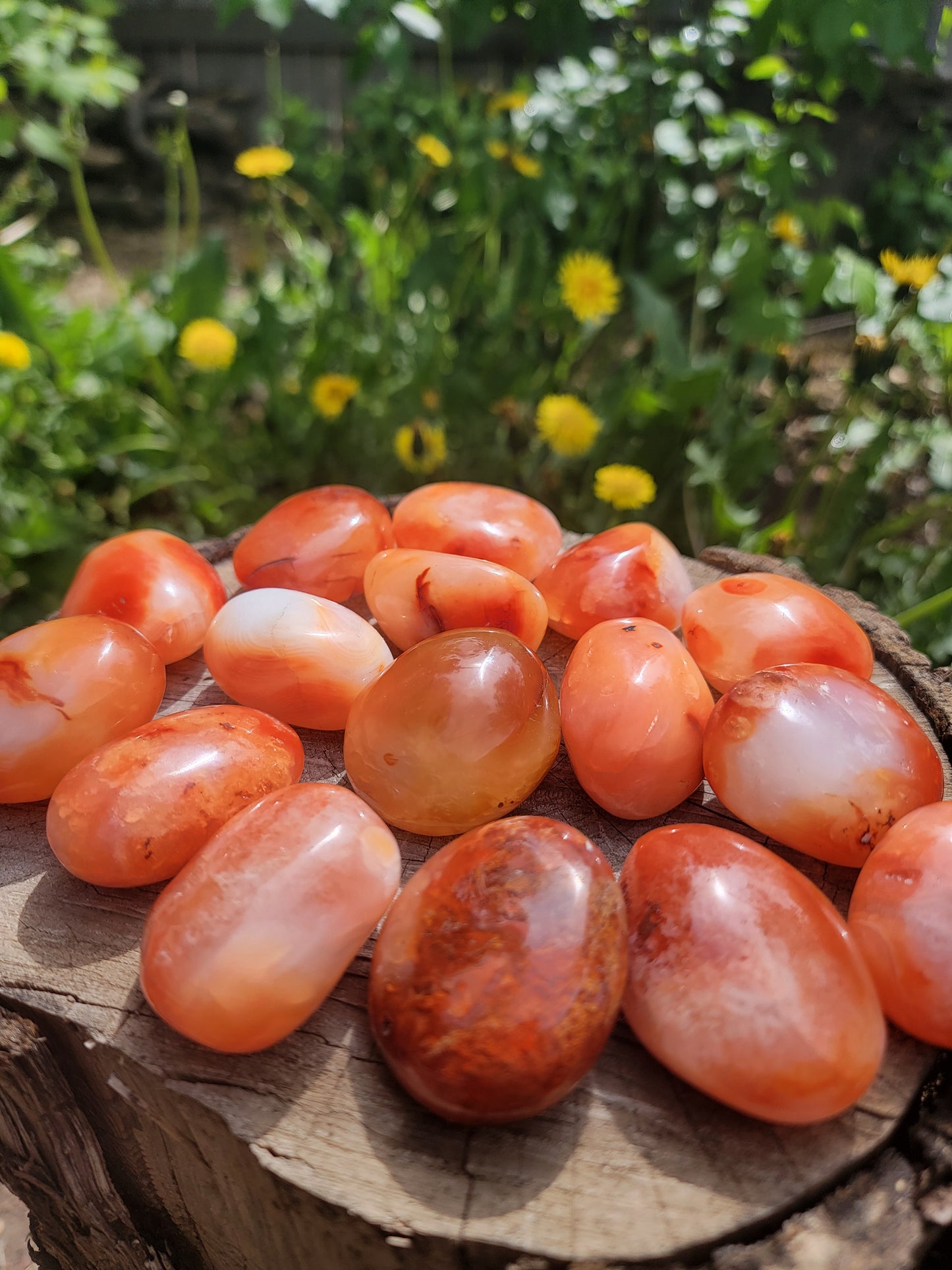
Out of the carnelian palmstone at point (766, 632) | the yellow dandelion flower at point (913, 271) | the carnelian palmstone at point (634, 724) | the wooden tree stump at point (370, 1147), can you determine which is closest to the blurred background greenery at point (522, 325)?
the yellow dandelion flower at point (913, 271)

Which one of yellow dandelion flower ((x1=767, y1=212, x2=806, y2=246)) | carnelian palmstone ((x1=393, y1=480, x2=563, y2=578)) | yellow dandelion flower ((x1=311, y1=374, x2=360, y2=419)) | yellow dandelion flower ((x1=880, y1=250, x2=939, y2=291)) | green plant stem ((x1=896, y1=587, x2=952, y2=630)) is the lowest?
green plant stem ((x1=896, y1=587, x2=952, y2=630))

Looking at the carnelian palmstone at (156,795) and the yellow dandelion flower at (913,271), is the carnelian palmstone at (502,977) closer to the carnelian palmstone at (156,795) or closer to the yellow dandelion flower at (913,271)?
the carnelian palmstone at (156,795)

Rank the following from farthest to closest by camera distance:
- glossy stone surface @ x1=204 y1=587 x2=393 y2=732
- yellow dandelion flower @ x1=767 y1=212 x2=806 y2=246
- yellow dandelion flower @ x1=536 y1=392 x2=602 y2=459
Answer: yellow dandelion flower @ x1=767 y1=212 x2=806 y2=246
yellow dandelion flower @ x1=536 y1=392 x2=602 y2=459
glossy stone surface @ x1=204 y1=587 x2=393 y2=732

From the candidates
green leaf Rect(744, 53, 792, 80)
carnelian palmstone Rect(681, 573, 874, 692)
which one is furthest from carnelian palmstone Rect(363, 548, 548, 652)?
green leaf Rect(744, 53, 792, 80)

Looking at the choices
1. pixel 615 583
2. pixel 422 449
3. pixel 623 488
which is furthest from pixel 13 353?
pixel 615 583

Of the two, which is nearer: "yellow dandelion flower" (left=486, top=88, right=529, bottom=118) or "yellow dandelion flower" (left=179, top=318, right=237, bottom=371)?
"yellow dandelion flower" (left=179, top=318, right=237, bottom=371)

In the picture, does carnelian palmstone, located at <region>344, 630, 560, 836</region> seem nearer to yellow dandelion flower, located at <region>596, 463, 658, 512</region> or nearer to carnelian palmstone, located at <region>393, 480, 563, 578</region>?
carnelian palmstone, located at <region>393, 480, 563, 578</region>
